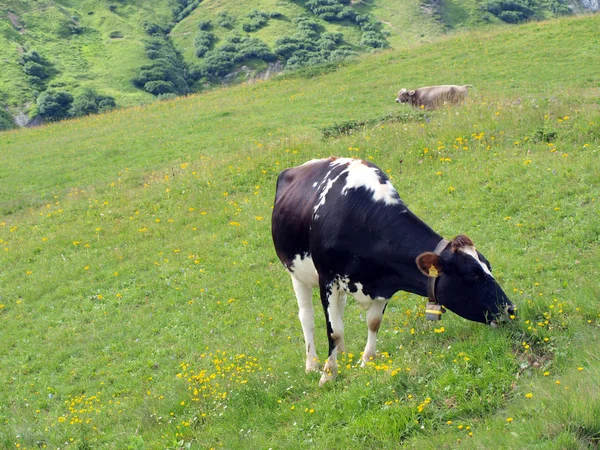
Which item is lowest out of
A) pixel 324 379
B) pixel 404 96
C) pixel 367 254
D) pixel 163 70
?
pixel 163 70

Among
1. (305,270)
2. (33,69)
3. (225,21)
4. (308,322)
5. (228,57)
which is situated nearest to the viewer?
(305,270)

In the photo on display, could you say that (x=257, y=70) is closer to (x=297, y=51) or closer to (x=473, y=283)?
(x=297, y=51)

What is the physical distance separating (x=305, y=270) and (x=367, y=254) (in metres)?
1.33

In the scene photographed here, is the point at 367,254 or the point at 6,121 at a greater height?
the point at 367,254

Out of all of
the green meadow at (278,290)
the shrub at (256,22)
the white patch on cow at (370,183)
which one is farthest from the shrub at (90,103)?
the white patch on cow at (370,183)

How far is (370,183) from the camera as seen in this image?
7.04 m

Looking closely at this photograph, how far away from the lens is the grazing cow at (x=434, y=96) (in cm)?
2492

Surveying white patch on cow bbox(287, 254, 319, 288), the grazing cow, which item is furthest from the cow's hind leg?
the grazing cow

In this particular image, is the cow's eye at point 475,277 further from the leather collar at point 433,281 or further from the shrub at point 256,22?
the shrub at point 256,22

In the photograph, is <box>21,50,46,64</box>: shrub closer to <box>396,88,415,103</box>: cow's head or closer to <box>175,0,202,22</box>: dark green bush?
<box>175,0,202,22</box>: dark green bush

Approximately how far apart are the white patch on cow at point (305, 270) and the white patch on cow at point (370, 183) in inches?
44.9

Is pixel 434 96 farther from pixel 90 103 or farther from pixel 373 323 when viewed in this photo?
pixel 90 103

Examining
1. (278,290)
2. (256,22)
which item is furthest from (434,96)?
(256,22)

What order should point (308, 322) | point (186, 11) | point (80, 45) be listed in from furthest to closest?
point (186, 11) → point (80, 45) → point (308, 322)
